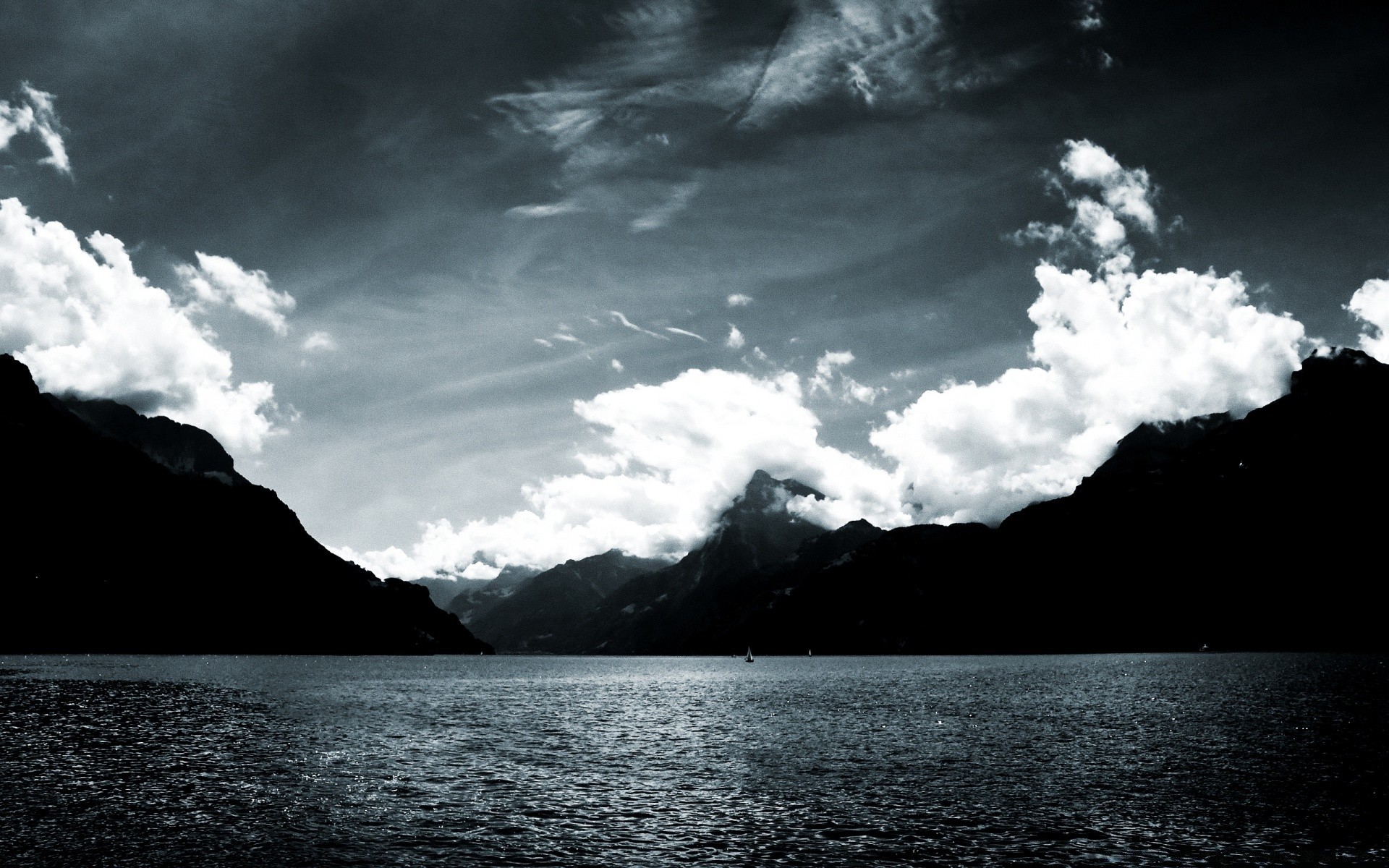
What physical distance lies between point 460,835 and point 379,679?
17379cm

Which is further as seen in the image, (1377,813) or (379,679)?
(379,679)

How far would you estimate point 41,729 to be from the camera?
255ft

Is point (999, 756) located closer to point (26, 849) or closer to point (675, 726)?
point (675, 726)

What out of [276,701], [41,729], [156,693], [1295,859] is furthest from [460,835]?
[156,693]

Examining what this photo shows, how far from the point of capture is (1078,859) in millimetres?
35719

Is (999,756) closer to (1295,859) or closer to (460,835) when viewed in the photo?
(1295,859)

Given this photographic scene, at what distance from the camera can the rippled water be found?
3741 cm

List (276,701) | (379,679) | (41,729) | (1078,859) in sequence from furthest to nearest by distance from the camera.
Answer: (379,679), (276,701), (41,729), (1078,859)

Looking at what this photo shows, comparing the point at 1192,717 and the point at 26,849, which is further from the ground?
the point at 26,849

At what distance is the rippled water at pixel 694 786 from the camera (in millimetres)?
37406

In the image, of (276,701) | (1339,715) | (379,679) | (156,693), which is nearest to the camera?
(1339,715)

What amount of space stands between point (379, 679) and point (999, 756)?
16705 cm

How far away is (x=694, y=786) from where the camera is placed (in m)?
53.6

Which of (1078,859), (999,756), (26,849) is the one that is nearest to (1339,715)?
(999,756)
